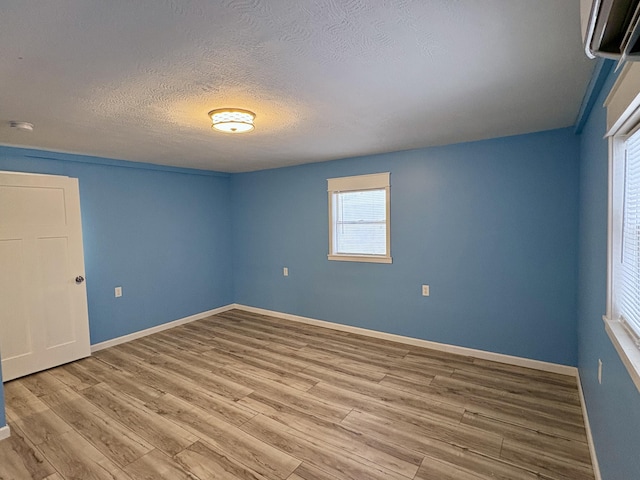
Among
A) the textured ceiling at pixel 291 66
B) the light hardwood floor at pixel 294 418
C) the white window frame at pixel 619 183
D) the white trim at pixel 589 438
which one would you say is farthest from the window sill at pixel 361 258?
the white window frame at pixel 619 183

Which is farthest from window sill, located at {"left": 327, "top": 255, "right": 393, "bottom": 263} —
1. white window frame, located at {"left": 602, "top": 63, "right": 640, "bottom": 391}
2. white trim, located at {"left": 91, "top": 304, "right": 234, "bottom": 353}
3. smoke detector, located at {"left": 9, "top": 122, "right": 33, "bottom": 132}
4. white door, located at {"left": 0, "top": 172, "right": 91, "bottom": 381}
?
smoke detector, located at {"left": 9, "top": 122, "right": 33, "bottom": 132}

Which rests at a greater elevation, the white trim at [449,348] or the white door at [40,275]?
the white door at [40,275]

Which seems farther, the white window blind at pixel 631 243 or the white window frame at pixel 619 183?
the white window blind at pixel 631 243

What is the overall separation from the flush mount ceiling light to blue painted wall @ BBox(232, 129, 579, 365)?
202 cm

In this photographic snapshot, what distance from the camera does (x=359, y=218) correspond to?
4289 mm

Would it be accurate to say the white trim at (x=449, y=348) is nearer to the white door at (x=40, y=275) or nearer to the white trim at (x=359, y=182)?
the white trim at (x=359, y=182)

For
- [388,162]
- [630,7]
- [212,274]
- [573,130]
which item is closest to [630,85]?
[630,7]

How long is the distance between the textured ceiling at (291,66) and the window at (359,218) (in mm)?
1173

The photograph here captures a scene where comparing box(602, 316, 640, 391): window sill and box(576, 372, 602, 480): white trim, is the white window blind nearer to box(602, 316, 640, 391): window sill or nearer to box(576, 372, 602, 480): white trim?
box(602, 316, 640, 391): window sill

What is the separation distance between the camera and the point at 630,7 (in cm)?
68

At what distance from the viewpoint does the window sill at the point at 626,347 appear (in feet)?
3.72

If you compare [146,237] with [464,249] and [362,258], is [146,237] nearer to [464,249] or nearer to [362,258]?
[362,258]

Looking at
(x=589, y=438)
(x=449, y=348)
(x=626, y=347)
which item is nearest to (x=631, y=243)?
(x=626, y=347)

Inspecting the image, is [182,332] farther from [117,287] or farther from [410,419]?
[410,419]
